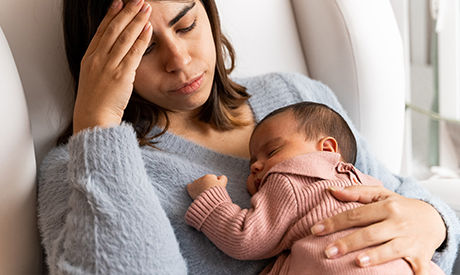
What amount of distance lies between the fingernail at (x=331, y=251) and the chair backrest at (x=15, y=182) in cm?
52

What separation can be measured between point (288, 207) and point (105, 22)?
454 millimetres

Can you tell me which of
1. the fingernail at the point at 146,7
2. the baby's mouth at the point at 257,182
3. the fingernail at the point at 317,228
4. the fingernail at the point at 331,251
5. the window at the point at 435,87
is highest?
the fingernail at the point at 146,7

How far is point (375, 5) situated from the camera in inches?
56.5

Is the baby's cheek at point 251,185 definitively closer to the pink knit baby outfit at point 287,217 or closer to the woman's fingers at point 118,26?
the pink knit baby outfit at point 287,217

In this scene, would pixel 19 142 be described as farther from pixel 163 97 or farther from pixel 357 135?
pixel 357 135

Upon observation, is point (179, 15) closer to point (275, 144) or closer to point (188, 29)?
point (188, 29)

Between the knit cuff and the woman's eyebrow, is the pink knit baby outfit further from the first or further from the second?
the woman's eyebrow

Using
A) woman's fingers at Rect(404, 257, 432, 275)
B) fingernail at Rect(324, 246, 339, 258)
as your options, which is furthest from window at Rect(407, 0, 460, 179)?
fingernail at Rect(324, 246, 339, 258)

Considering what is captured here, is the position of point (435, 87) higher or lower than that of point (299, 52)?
lower

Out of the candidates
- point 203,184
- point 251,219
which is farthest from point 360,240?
point 203,184

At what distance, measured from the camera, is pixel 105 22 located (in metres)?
0.98

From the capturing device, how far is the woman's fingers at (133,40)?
3.11 feet

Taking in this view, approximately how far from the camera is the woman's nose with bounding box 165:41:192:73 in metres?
1.02

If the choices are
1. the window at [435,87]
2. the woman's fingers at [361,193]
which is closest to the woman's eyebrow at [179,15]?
the woman's fingers at [361,193]
